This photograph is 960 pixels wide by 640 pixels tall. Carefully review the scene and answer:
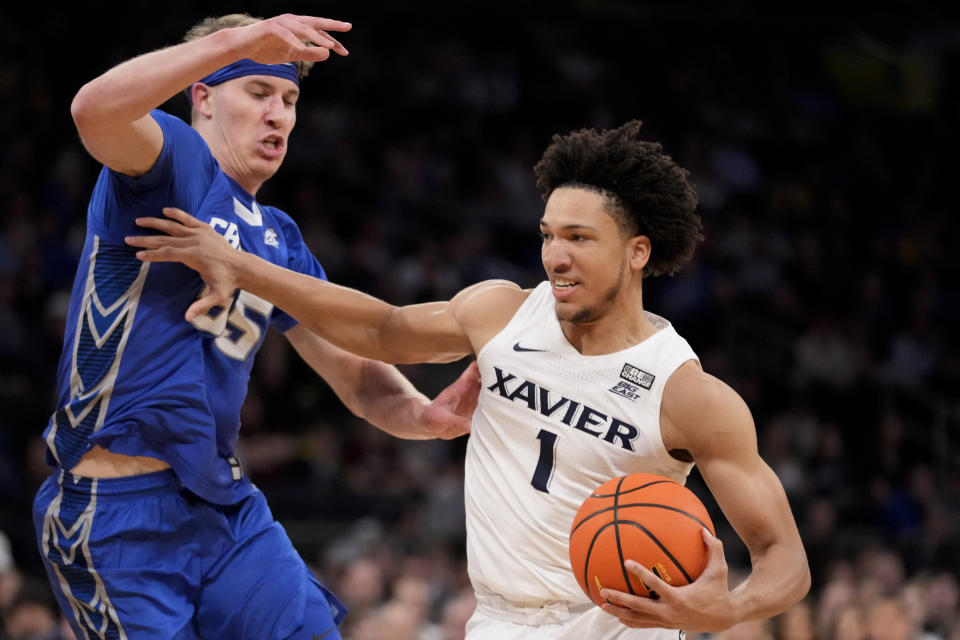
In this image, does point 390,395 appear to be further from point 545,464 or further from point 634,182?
point 634,182

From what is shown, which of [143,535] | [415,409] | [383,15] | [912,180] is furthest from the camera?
[912,180]

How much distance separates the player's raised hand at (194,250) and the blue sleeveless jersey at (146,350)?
86 millimetres

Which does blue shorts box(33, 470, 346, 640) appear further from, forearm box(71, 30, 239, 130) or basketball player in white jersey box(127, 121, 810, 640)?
forearm box(71, 30, 239, 130)

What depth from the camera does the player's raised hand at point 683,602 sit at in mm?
3518

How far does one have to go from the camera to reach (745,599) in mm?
3662

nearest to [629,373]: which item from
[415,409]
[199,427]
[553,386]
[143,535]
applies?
[553,386]

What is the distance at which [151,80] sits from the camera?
12.1 feet

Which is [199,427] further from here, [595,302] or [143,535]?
[595,302]

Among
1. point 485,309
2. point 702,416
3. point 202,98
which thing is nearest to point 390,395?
point 485,309

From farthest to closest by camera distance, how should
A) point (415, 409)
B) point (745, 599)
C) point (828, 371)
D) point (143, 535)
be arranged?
point (828, 371), point (415, 409), point (143, 535), point (745, 599)

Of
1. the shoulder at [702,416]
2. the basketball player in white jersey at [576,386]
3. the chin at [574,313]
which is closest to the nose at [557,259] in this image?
the basketball player in white jersey at [576,386]

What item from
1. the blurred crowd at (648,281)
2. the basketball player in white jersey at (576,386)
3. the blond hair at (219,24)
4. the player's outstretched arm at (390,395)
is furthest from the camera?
the blurred crowd at (648,281)

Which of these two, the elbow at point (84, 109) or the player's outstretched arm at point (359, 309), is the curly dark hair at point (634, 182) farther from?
the elbow at point (84, 109)

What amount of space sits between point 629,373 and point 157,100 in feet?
5.86
